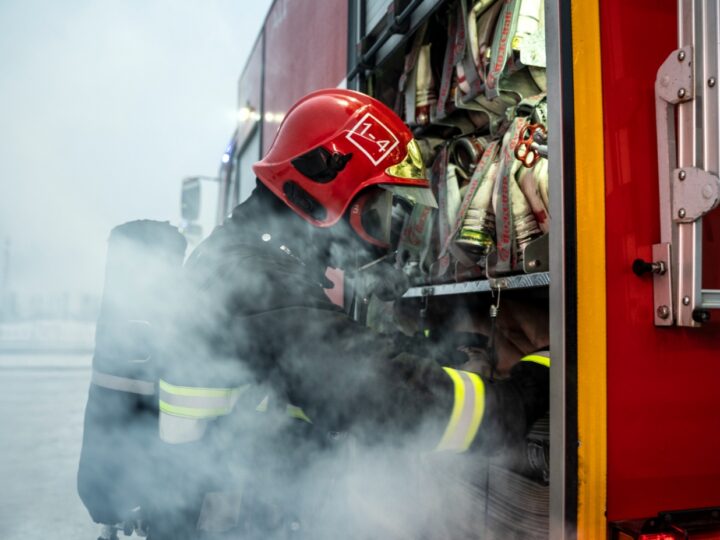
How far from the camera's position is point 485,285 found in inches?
70.7

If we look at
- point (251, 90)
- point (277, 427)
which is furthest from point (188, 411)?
point (251, 90)

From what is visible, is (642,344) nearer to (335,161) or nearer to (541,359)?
(541,359)

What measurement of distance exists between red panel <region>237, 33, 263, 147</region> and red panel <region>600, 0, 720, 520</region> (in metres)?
4.59

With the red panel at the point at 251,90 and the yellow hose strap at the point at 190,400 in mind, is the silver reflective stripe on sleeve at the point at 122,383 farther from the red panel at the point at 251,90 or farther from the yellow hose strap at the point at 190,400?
the red panel at the point at 251,90

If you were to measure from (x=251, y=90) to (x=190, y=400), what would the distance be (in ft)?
16.7

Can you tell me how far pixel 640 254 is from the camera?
106 cm

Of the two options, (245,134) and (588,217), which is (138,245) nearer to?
(588,217)

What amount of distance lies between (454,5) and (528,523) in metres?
1.99

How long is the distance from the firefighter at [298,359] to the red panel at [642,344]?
0.27 metres

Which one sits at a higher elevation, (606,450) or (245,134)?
(245,134)

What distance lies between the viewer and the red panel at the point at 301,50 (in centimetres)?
308

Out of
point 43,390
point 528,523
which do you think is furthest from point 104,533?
point 43,390

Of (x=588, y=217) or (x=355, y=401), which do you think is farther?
(x=355, y=401)

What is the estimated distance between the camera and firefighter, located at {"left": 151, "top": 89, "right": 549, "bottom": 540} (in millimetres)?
1256
